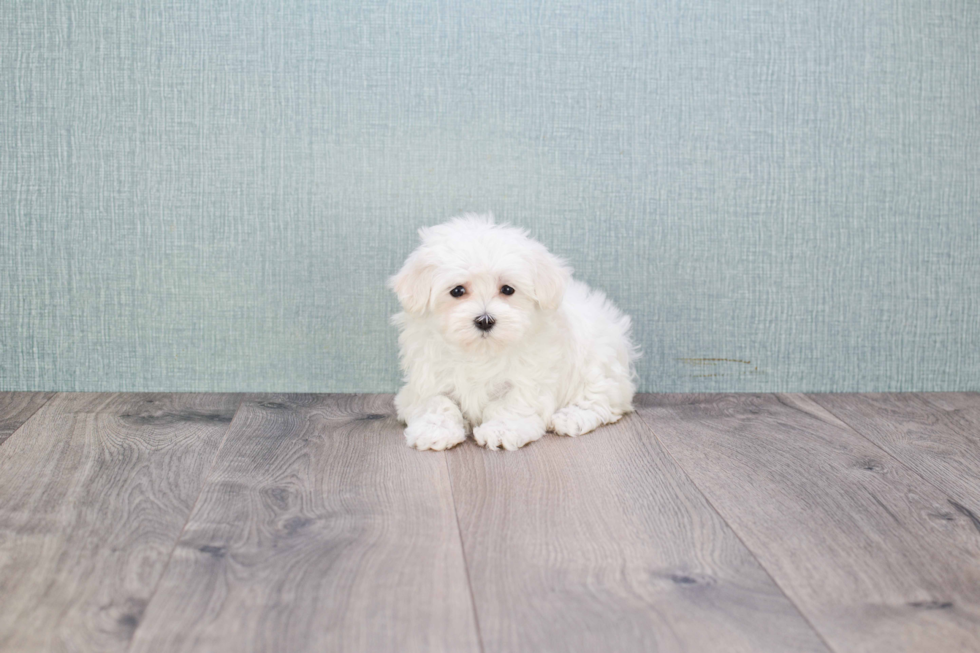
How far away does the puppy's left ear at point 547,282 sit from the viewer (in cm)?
195

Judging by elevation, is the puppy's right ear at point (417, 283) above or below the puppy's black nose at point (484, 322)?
above

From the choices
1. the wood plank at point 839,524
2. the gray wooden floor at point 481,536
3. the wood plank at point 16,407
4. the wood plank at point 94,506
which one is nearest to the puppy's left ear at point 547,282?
the gray wooden floor at point 481,536

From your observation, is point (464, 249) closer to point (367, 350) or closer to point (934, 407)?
point (367, 350)

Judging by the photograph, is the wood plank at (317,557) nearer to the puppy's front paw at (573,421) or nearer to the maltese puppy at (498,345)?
the maltese puppy at (498,345)

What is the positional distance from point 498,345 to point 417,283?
0.24 m

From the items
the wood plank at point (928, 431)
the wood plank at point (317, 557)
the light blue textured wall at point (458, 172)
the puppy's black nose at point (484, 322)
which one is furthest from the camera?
the light blue textured wall at point (458, 172)

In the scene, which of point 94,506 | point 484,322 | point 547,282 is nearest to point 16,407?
point 94,506

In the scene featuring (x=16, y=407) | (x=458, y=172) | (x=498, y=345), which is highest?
(x=458, y=172)

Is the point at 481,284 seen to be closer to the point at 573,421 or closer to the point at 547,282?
the point at 547,282

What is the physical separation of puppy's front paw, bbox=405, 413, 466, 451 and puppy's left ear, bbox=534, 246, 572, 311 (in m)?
0.36

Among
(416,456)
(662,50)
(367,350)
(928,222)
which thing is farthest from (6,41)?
(928,222)

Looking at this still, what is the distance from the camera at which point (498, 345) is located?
1.93m

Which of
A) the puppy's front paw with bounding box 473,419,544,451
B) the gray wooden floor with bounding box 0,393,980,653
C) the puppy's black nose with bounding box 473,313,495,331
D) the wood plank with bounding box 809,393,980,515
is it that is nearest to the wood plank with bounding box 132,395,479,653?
the gray wooden floor with bounding box 0,393,980,653

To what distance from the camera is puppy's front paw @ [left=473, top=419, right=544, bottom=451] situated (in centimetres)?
194
